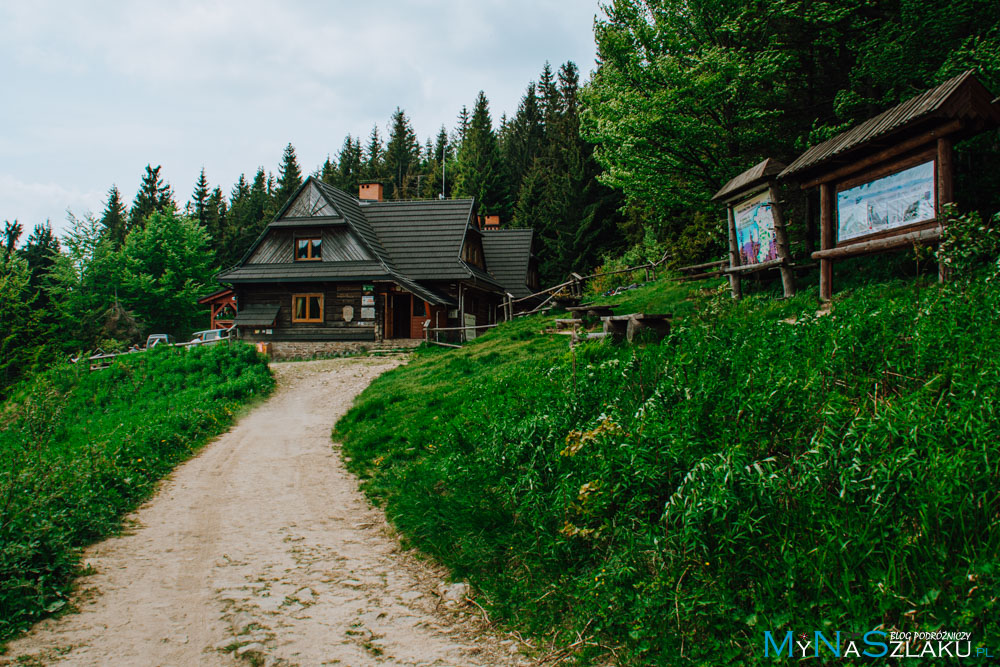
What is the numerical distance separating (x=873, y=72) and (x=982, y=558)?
54.4 ft

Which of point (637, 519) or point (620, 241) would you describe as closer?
point (637, 519)

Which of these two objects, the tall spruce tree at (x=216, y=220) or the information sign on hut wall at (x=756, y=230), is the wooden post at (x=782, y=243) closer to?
the information sign on hut wall at (x=756, y=230)

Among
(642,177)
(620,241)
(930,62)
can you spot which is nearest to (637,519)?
(642,177)

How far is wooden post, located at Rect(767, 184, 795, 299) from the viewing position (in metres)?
10.9

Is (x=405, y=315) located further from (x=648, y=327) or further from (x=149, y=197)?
(x=149, y=197)

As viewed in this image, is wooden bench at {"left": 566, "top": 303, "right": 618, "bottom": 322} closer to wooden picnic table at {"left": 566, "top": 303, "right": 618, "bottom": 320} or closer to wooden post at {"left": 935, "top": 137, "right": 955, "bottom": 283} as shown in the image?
wooden picnic table at {"left": 566, "top": 303, "right": 618, "bottom": 320}

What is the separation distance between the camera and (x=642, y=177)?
59.7 ft

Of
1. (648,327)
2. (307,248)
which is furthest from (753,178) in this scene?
(307,248)

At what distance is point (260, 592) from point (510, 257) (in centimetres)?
3244

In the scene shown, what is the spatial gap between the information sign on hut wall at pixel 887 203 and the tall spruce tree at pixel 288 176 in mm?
70687

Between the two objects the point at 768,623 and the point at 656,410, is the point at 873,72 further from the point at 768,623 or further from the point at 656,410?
the point at 768,623

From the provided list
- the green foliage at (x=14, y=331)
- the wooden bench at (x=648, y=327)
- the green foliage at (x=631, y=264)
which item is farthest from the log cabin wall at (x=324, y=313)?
the wooden bench at (x=648, y=327)

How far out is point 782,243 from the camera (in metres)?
10.9

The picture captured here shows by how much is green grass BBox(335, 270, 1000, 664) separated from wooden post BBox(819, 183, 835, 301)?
11.2 feet
